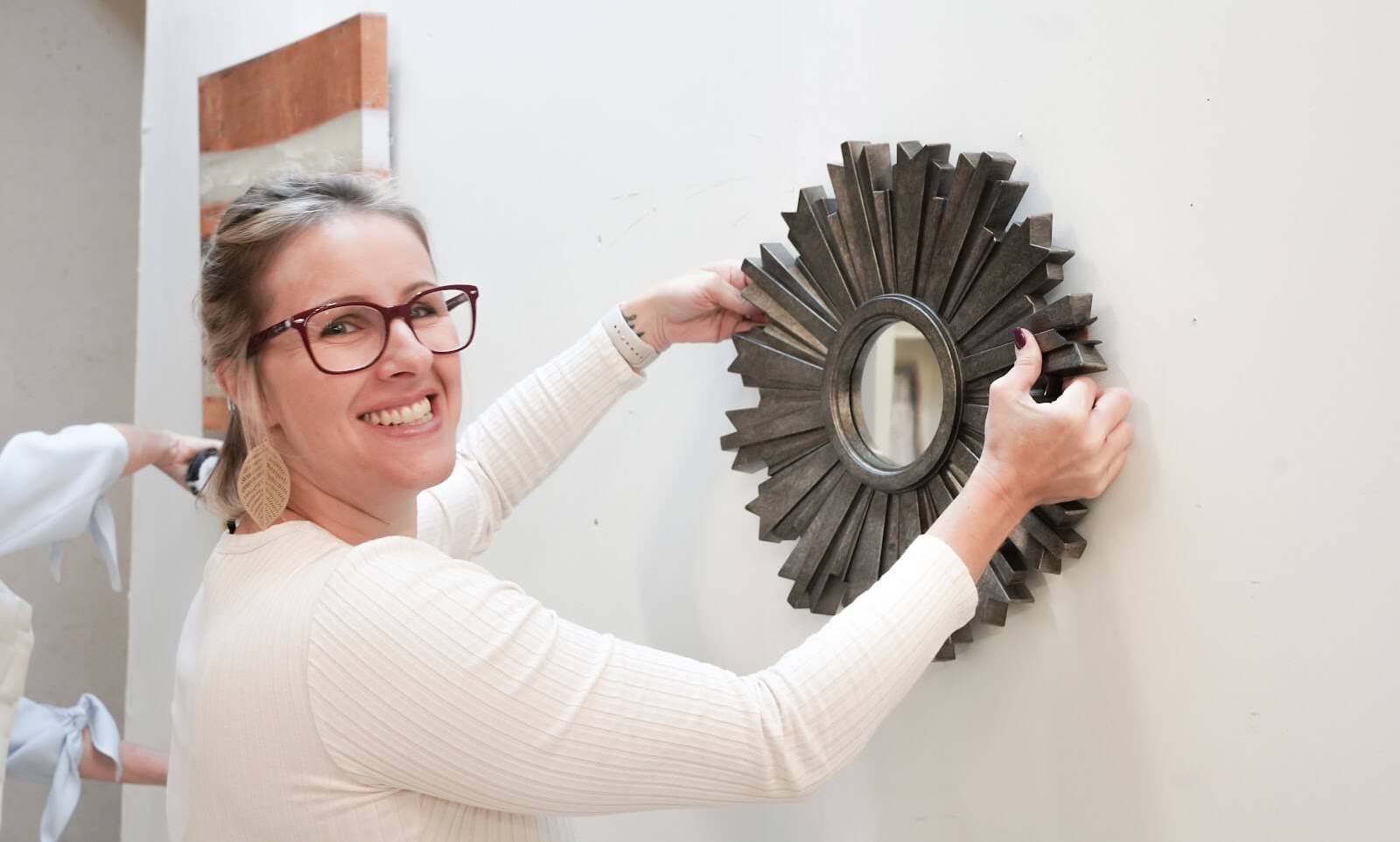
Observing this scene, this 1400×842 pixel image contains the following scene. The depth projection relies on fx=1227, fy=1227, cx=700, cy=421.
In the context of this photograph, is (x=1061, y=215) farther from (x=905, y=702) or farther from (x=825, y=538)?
(x=905, y=702)

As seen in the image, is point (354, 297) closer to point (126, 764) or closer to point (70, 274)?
point (126, 764)

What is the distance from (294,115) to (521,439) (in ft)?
2.86

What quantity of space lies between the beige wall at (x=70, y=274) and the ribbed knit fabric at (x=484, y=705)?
255 cm

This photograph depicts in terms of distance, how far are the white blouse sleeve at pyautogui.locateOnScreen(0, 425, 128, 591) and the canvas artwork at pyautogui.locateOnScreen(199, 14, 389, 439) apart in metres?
0.26

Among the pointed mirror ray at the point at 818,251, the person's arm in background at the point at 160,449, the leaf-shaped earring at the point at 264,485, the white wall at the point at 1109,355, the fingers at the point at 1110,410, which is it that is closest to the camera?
the white wall at the point at 1109,355

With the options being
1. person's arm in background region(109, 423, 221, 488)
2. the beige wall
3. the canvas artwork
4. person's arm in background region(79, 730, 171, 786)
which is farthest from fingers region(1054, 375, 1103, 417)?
the beige wall

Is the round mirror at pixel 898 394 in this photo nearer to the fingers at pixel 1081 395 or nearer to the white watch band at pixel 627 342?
the fingers at pixel 1081 395

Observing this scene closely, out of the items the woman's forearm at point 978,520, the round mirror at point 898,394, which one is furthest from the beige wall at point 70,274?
the woman's forearm at point 978,520

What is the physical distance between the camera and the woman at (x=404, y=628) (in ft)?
3.04

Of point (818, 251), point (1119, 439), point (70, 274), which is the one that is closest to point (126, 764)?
point (818, 251)

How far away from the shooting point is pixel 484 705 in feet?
3.03

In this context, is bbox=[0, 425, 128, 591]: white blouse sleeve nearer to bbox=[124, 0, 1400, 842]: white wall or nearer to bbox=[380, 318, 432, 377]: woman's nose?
bbox=[124, 0, 1400, 842]: white wall

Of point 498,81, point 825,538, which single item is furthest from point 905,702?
point 498,81

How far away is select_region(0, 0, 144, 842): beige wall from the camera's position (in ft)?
10.3
